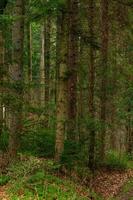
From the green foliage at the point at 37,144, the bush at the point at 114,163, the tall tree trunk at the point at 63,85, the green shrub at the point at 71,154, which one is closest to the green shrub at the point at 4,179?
the tall tree trunk at the point at 63,85

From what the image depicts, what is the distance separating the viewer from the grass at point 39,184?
11812 mm

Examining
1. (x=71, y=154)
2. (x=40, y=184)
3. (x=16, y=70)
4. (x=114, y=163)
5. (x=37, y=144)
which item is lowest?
(x=114, y=163)

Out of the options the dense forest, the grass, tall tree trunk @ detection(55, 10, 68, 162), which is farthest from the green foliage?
→ the grass

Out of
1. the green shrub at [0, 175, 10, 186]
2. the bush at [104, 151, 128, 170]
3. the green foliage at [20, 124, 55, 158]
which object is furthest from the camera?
the bush at [104, 151, 128, 170]

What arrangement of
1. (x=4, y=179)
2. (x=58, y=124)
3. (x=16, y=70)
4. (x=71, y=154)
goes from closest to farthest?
1. (x=4, y=179)
2. (x=58, y=124)
3. (x=16, y=70)
4. (x=71, y=154)

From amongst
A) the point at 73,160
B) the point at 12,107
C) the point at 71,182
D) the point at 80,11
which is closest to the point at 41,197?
the point at 71,182

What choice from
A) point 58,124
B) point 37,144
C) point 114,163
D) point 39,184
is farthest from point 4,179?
point 114,163

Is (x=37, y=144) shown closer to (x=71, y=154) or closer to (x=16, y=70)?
(x=71, y=154)

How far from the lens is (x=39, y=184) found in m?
12.5

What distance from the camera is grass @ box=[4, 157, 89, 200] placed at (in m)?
11.8

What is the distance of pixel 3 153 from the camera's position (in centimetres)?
1570

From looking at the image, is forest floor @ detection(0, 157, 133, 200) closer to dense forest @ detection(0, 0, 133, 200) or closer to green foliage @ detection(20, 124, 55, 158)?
dense forest @ detection(0, 0, 133, 200)

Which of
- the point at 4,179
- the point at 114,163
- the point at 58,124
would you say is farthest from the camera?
the point at 114,163

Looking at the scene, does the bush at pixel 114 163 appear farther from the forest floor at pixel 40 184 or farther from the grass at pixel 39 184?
the grass at pixel 39 184
